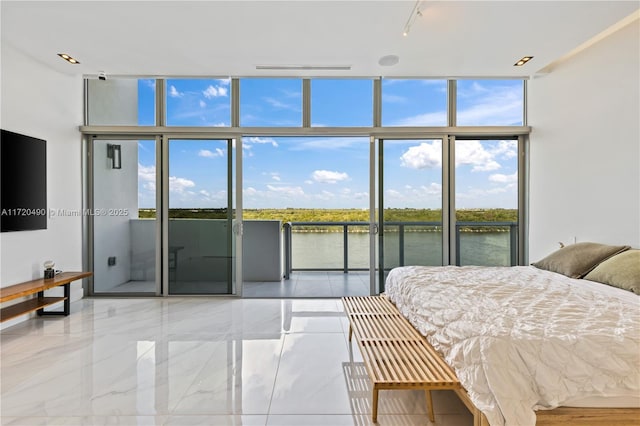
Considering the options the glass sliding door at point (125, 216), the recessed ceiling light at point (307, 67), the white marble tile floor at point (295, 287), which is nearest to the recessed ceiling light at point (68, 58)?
the glass sliding door at point (125, 216)

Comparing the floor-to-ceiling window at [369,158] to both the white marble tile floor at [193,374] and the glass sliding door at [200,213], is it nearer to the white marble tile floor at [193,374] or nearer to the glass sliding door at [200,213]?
the glass sliding door at [200,213]

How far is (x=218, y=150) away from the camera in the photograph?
4.52 metres

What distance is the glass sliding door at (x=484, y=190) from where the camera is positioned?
449cm

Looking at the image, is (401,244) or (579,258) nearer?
(579,258)

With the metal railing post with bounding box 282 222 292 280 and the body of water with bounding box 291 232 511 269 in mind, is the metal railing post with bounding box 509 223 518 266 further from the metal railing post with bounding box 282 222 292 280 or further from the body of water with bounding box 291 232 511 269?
the metal railing post with bounding box 282 222 292 280

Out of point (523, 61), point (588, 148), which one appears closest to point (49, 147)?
point (523, 61)

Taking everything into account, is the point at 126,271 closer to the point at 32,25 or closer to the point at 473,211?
the point at 32,25

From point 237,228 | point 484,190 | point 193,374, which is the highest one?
point 484,190

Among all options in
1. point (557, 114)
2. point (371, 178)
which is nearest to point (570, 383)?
point (371, 178)

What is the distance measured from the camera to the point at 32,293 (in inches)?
129

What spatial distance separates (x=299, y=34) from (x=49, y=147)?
129 inches

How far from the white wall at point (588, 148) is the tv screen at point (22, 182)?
5.88 metres

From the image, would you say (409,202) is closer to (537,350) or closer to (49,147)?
(537,350)

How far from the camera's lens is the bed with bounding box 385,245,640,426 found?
4.53ft
